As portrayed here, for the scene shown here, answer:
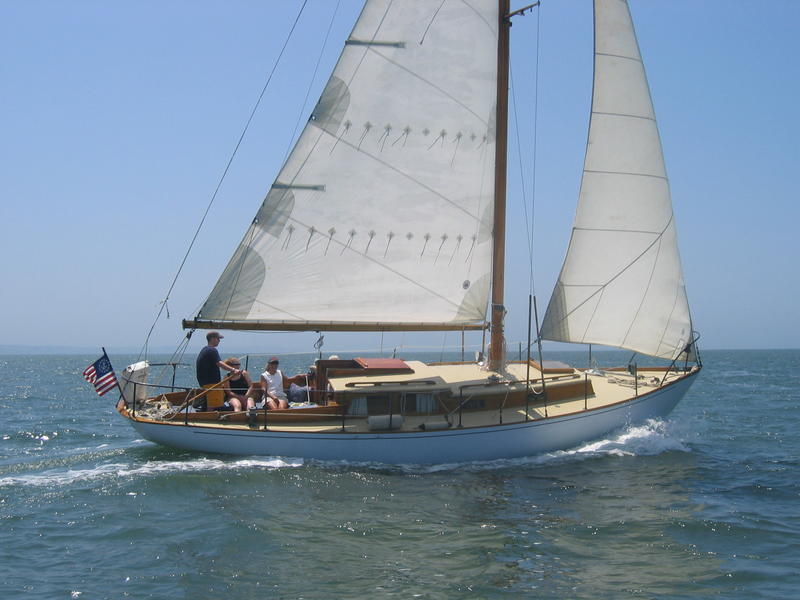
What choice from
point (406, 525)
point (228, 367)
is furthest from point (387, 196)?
point (406, 525)

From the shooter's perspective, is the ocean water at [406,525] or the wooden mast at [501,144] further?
the wooden mast at [501,144]

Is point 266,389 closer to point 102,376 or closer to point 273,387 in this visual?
point 273,387

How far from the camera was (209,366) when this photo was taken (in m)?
16.0

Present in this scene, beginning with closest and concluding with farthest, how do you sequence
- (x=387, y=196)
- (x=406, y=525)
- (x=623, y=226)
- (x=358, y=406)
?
(x=406, y=525) → (x=358, y=406) → (x=387, y=196) → (x=623, y=226)

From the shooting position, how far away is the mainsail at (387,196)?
1571 cm

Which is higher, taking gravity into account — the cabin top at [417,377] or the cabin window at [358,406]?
the cabin top at [417,377]

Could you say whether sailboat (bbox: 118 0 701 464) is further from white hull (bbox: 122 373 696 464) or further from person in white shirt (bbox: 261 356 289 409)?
person in white shirt (bbox: 261 356 289 409)

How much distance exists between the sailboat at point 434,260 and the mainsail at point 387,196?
0.03 m

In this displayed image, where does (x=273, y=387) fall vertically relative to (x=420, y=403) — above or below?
above

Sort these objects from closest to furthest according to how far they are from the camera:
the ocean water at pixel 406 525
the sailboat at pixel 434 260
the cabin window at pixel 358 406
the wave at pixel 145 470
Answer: the ocean water at pixel 406 525 < the wave at pixel 145 470 < the sailboat at pixel 434 260 < the cabin window at pixel 358 406

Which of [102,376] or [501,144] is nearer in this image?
[102,376]

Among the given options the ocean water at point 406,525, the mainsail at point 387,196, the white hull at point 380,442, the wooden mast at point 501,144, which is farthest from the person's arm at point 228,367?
the wooden mast at point 501,144

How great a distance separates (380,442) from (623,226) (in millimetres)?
8438

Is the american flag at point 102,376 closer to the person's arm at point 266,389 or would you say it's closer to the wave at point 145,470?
the wave at point 145,470
